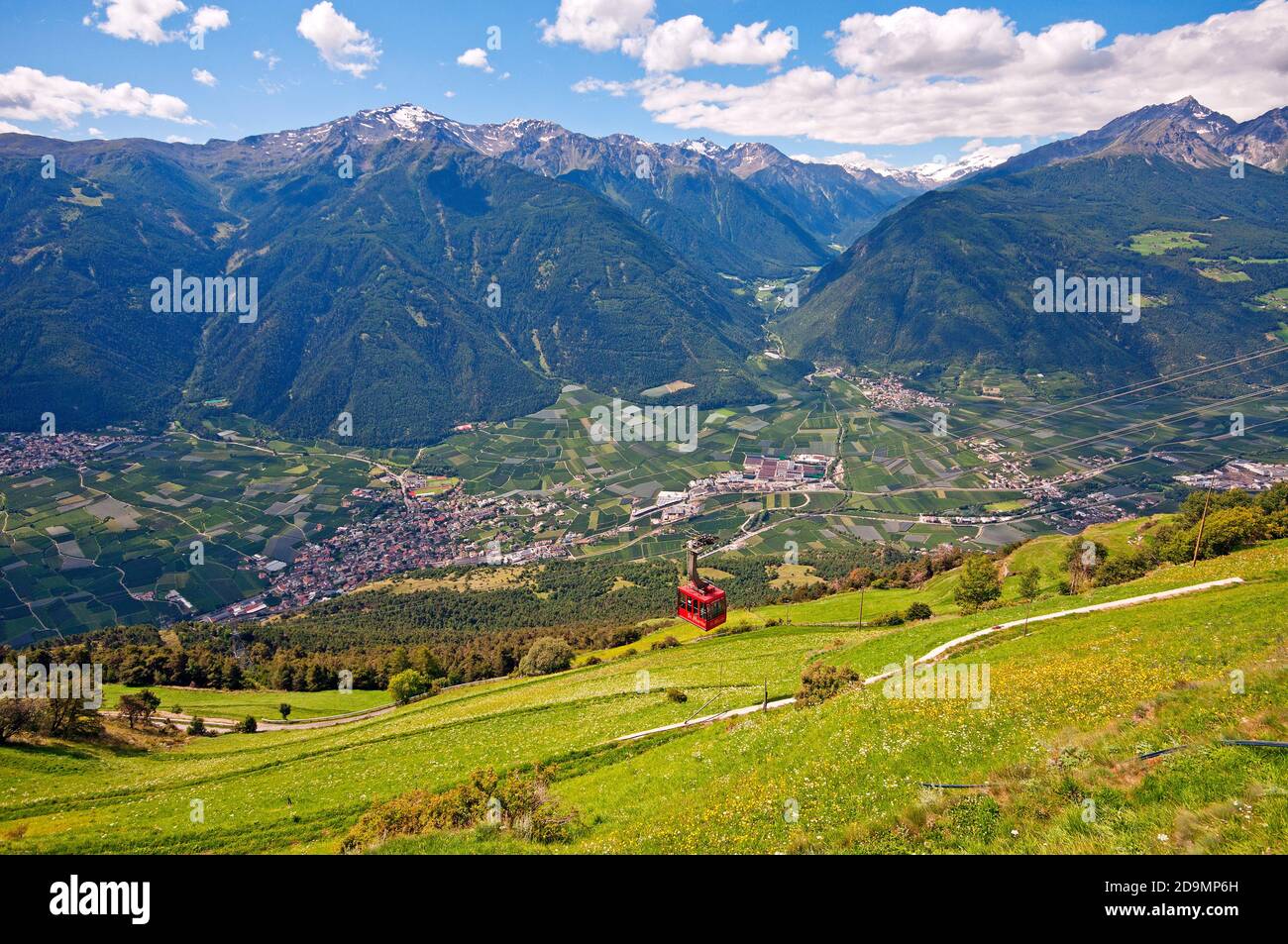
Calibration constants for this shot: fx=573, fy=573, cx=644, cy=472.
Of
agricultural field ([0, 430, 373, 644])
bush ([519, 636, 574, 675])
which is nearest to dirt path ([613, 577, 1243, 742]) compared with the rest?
bush ([519, 636, 574, 675])

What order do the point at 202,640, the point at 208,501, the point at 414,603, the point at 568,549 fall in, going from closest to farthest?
the point at 202,640, the point at 414,603, the point at 568,549, the point at 208,501

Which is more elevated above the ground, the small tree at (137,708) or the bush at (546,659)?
the small tree at (137,708)

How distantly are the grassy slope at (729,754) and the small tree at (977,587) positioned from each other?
28.9 ft

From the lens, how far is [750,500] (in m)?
181

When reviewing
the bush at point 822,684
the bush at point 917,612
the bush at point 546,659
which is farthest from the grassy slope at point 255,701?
the bush at point 917,612

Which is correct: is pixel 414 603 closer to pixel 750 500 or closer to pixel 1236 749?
pixel 750 500

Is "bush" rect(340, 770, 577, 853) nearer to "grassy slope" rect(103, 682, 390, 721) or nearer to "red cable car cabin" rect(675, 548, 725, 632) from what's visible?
"red cable car cabin" rect(675, 548, 725, 632)

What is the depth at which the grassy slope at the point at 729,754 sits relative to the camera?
16.7 m

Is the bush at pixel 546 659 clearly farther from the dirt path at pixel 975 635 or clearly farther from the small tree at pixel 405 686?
the dirt path at pixel 975 635

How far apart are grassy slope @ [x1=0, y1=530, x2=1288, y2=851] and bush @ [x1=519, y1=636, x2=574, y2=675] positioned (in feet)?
64.1

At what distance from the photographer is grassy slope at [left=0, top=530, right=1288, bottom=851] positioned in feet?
54.8
